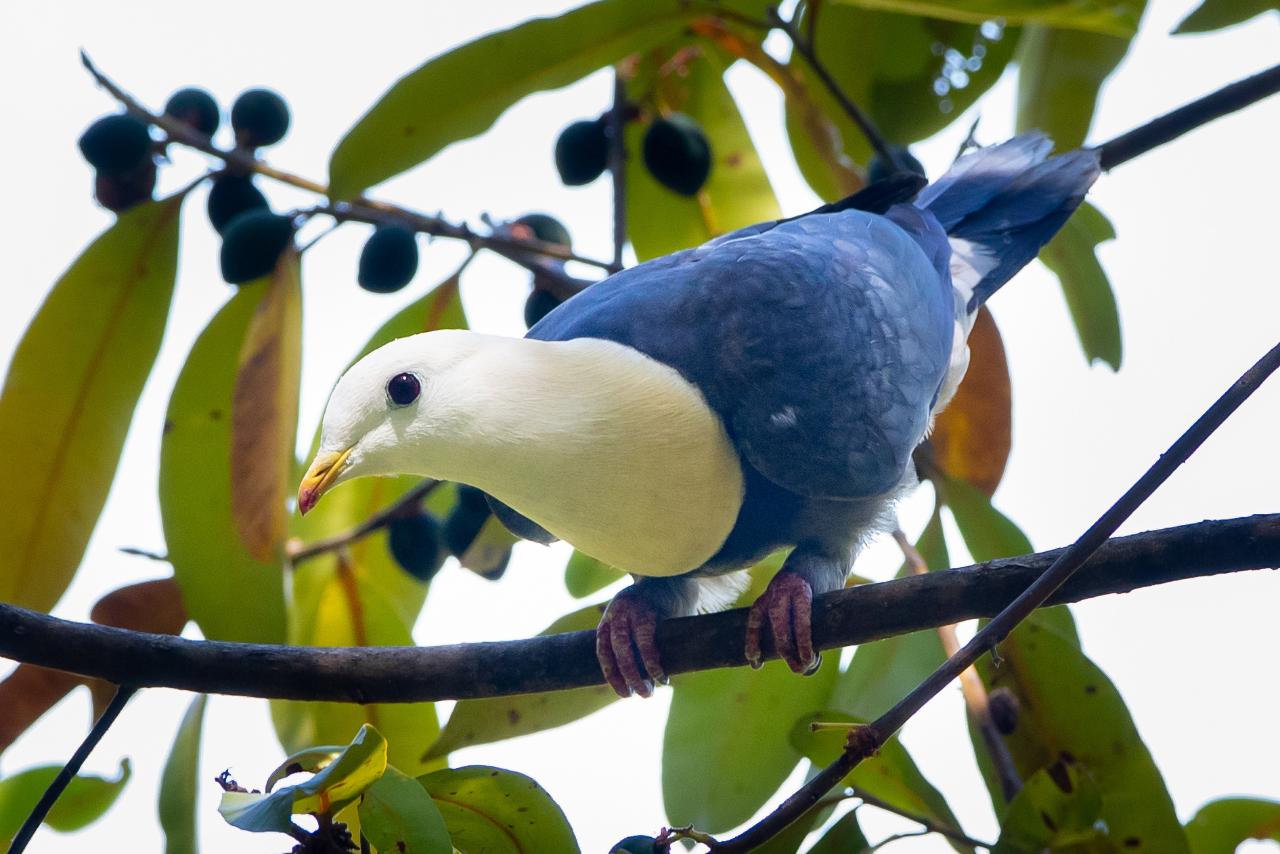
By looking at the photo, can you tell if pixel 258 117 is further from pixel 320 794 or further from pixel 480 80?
pixel 320 794

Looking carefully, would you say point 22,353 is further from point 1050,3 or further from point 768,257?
point 1050,3

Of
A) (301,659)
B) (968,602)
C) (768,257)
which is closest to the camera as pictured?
(968,602)

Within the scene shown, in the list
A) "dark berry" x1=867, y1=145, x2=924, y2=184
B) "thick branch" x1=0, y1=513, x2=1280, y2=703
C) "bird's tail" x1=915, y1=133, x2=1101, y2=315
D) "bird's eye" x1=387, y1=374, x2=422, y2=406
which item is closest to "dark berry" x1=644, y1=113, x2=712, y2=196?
"dark berry" x1=867, y1=145, x2=924, y2=184

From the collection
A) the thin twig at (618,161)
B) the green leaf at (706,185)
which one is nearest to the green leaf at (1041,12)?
the thin twig at (618,161)

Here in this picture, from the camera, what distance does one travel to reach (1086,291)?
229 centimetres

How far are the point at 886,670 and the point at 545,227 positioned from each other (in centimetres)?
101

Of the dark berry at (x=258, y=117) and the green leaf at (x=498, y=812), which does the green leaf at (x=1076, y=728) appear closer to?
the green leaf at (x=498, y=812)

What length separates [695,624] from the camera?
170cm

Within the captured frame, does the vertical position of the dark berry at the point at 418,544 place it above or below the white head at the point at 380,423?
above

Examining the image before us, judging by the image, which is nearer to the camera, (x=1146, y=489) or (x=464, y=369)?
(x=1146, y=489)

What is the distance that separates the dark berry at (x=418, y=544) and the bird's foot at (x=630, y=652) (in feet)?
1.91

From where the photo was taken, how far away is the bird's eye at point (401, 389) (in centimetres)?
162

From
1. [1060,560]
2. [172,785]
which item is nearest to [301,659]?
[172,785]

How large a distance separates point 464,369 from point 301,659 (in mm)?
404
